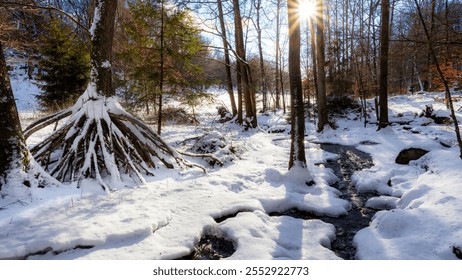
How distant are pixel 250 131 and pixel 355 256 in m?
10.5

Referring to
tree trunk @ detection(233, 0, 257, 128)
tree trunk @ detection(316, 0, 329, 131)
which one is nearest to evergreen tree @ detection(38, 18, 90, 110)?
tree trunk @ detection(233, 0, 257, 128)

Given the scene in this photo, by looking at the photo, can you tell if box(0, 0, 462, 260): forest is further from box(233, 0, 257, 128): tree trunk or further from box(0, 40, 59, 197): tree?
box(233, 0, 257, 128): tree trunk

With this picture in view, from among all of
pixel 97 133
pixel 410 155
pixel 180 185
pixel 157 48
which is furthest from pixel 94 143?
pixel 410 155

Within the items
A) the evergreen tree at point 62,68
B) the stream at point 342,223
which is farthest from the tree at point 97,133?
the evergreen tree at point 62,68

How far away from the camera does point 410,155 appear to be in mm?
7281

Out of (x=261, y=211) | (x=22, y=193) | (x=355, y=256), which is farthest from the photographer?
(x=261, y=211)

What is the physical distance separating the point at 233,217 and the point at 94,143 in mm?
2665

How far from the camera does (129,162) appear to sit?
4.85 meters

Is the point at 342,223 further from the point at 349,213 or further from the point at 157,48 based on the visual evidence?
the point at 157,48

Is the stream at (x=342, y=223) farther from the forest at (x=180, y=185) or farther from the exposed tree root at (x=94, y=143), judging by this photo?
the exposed tree root at (x=94, y=143)

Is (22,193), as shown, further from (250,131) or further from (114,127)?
(250,131)

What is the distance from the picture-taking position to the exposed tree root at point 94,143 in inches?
181

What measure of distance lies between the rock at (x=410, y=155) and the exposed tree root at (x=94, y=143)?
658 centimetres
